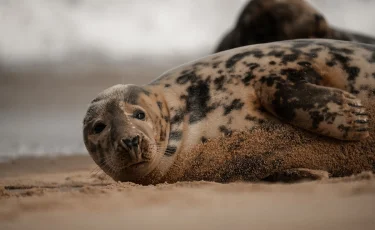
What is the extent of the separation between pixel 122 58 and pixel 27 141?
5.96 metres

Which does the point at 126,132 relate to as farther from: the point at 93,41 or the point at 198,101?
the point at 93,41

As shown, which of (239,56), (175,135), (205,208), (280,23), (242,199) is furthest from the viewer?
(280,23)

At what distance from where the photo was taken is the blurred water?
10.0 m

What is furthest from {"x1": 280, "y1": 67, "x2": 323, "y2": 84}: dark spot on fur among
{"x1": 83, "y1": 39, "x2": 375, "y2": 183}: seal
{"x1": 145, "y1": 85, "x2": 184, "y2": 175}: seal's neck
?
{"x1": 145, "y1": 85, "x2": 184, "y2": 175}: seal's neck

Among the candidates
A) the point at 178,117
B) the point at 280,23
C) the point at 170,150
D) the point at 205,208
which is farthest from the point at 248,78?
the point at 280,23

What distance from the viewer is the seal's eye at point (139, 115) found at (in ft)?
11.4

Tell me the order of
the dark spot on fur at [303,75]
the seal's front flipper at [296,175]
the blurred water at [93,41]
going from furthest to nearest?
1. the blurred water at [93,41]
2. the dark spot on fur at [303,75]
3. the seal's front flipper at [296,175]

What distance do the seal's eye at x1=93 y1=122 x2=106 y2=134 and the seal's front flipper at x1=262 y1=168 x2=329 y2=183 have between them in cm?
93

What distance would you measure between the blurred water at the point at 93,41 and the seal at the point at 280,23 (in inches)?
127

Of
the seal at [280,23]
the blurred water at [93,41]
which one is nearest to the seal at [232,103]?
the seal at [280,23]

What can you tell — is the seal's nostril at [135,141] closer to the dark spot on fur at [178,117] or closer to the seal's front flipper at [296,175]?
the dark spot on fur at [178,117]

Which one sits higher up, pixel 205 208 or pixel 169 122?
pixel 205 208

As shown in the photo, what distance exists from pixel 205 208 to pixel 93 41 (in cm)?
1154

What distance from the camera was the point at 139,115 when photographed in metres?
3.49
